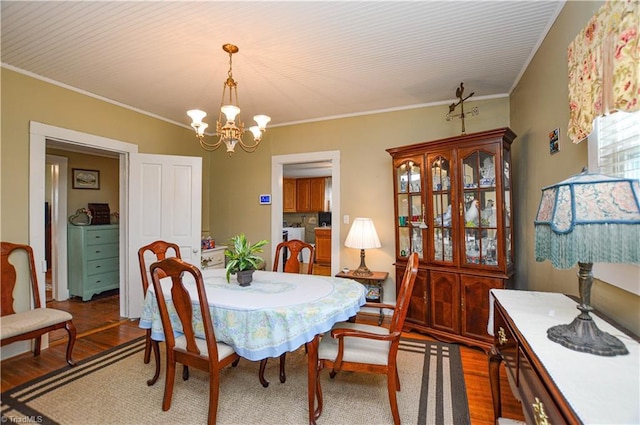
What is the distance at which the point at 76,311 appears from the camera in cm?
392

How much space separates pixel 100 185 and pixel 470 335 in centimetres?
591

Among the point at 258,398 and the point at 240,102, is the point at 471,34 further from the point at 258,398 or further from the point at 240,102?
the point at 258,398

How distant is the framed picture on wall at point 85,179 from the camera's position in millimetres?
4727

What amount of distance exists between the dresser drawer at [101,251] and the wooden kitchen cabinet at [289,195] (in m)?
4.42

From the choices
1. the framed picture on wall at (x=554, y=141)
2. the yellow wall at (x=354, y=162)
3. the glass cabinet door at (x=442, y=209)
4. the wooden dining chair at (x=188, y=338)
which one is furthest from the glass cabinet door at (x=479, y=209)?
the wooden dining chair at (x=188, y=338)

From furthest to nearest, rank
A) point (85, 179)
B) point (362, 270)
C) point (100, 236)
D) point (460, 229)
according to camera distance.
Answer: point (85, 179) → point (100, 236) → point (362, 270) → point (460, 229)

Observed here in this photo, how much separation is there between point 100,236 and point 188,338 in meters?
3.84

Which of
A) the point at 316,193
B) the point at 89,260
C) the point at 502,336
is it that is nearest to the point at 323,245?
the point at 316,193

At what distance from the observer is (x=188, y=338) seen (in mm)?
1784

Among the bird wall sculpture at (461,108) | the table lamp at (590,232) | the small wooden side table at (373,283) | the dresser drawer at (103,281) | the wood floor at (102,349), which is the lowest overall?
the wood floor at (102,349)

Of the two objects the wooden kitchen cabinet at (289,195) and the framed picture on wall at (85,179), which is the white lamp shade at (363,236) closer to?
the framed picture on wall at (85,179)

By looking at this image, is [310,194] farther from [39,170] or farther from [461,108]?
[39,170]

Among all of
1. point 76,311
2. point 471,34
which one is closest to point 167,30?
point 471,34

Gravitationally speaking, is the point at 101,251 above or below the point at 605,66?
below
